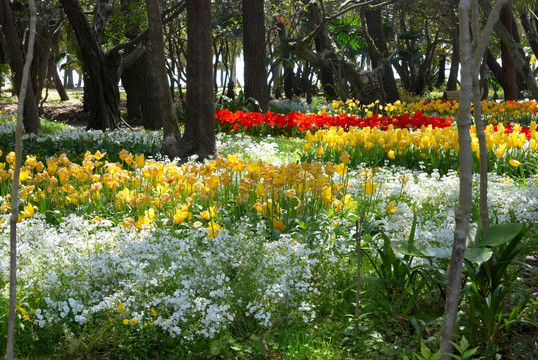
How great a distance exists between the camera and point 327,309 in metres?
3.39

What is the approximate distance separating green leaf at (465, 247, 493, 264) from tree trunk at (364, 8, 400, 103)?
48.2 ft

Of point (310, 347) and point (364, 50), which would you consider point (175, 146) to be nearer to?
point (310, 347)

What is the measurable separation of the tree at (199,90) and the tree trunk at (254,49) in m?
5.90

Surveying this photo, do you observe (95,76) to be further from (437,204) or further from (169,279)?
(169,279)

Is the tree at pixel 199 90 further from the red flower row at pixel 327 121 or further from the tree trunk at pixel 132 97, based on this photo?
the tree trunk at pixel 132 97

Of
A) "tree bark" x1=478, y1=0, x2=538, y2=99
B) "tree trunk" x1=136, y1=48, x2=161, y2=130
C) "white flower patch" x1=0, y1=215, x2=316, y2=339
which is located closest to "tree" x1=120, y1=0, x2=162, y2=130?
"tree trunk" x1=136, y1=48, x2=161, y2=130

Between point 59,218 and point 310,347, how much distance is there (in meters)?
2.58

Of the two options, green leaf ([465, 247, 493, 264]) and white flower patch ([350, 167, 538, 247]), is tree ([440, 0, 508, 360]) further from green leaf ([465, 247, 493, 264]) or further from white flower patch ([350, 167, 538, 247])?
white flower patch ([350, 167, 538, 247])

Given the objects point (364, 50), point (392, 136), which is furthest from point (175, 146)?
point (364, 50)

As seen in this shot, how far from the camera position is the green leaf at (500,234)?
2.87 metres

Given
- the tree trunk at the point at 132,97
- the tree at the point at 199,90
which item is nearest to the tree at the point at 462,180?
the tree at the point at 199,90

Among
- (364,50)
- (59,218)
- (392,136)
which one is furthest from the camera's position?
(364,50)

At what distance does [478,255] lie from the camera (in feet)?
9.27

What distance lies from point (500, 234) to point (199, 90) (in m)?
5.48
